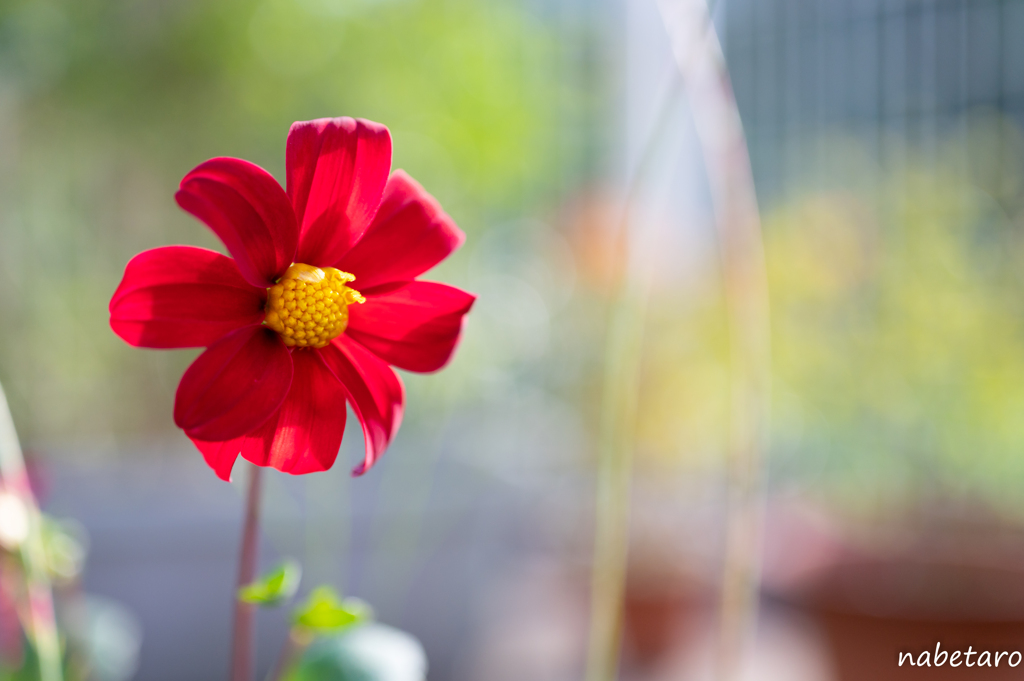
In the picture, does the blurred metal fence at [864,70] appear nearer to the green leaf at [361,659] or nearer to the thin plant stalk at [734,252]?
the thin plant stalk at [734,252]

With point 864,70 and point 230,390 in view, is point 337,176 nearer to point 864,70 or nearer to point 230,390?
point 230,390

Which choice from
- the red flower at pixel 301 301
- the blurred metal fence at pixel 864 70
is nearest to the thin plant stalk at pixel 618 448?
the red flower at pixel 301 301

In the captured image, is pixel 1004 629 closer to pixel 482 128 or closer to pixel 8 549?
pixel 8 549

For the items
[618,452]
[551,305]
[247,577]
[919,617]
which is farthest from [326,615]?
[551,305]

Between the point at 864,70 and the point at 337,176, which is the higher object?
the point at 864,70

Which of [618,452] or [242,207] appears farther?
[618,452]

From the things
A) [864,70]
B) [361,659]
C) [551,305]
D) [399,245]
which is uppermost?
[864,70]

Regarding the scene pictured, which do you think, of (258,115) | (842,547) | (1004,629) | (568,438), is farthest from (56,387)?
(1004,629)
